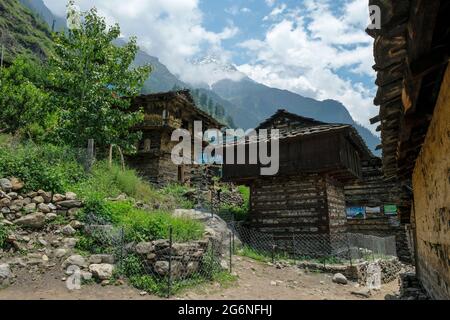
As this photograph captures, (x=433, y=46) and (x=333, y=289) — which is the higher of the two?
(x=433, y=46)

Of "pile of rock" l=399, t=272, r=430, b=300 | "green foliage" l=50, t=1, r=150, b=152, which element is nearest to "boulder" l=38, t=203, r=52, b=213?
"green foliage" l=50, t=1, r=150, b=152

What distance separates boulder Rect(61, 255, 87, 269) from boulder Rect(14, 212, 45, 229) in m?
2.06

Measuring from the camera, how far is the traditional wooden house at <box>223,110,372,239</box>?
60.7ft

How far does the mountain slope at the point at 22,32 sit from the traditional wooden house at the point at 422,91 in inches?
2758

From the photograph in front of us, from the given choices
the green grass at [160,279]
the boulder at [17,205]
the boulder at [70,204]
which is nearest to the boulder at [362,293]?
the green grass at [160,279]

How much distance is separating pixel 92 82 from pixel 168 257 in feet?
40.4

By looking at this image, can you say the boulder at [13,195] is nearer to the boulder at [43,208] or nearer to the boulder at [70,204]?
the boulder at [43,208]

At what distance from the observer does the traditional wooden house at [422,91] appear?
9.57ft

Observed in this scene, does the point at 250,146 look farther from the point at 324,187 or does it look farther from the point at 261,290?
the point at 261,290

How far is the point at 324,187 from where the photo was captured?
18984 millimetres

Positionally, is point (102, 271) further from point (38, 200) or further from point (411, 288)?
point (411, 288)

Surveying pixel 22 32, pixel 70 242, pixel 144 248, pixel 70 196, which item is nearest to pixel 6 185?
pixel 70 196

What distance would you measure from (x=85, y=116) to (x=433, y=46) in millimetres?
17238

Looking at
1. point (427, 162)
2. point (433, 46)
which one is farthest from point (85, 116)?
point (433, 46)
